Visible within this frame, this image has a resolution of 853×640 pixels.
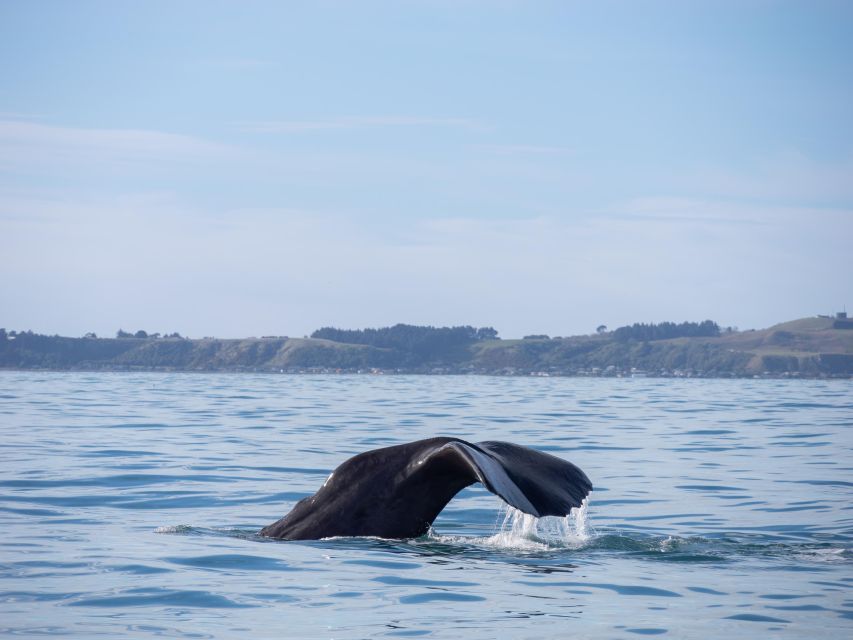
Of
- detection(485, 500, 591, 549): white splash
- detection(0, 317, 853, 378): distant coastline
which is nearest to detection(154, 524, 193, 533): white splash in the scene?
detection(485, 500, 591, 549): white splash

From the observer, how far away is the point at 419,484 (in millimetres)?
8312

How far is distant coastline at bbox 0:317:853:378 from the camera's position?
147 metres

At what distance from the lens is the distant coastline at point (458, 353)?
147 m

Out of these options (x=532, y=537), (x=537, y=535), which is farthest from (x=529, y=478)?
(x=537, y=535)

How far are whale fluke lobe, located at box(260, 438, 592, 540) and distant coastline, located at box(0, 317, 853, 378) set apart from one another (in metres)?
135

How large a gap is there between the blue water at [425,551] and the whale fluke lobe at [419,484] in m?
0.21

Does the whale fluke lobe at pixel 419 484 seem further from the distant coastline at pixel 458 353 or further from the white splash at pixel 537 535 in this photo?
the distant coastline at pixel 458 353

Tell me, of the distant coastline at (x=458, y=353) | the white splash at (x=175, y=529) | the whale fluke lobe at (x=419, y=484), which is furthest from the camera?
the distant coastline at (x=458, y=353)

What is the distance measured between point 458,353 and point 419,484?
6251 inches

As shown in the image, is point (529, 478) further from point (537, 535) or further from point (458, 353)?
point (458, 353)

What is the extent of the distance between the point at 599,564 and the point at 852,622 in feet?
7.93

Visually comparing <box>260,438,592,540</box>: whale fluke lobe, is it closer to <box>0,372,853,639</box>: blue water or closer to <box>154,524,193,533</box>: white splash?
<box>0,372,853,639</box>: blue water

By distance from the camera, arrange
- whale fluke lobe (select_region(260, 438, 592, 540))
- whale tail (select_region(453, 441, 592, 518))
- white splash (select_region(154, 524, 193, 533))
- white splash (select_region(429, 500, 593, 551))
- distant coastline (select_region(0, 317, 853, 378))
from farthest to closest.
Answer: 1. distant coastline (select_region(0, 317, 853, 378))
2. white splash (select_region(154, 524, 193, 533))
3. white splash (select_region(429, 500, 593, 551))
4. whale fluke lobe (select_region(260, 438, 592, 540))
5. whale tail (select_region(453, 441, 592, 518))

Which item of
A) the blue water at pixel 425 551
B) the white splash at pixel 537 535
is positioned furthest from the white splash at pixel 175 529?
the white splash at pixel 537 535
